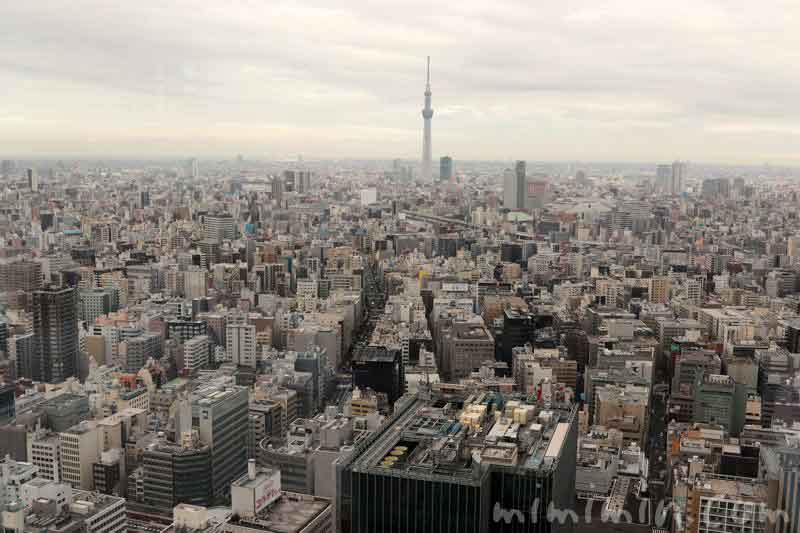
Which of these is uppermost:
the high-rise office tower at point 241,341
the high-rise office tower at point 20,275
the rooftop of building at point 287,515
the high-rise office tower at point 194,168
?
the high-rise office tower at point 194,168

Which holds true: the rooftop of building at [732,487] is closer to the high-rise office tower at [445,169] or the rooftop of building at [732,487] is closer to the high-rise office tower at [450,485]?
the high-rise office tower at [450,485]

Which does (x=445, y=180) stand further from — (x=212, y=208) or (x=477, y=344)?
(x=477, y=344)

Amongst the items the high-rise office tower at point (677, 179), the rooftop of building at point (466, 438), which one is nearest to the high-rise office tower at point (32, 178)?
the rooftop of building at point (466, 438)

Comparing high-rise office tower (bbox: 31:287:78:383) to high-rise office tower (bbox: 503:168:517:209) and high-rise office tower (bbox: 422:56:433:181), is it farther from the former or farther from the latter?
high-rise office tower (bbox: 503:168:517:209)

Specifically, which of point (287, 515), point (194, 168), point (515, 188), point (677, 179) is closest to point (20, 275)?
point (287, 515)

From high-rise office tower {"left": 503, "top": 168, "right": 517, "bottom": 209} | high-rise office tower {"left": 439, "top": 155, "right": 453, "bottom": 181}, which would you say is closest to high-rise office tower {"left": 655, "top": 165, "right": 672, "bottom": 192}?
high-rise office tower {"left": 503, "top": 168, "right": 517, "bottom": 209}

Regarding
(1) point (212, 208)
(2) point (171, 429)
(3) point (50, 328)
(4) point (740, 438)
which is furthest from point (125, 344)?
(1) point (212, 208)

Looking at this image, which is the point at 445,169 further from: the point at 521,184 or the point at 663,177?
the point at 663,177
